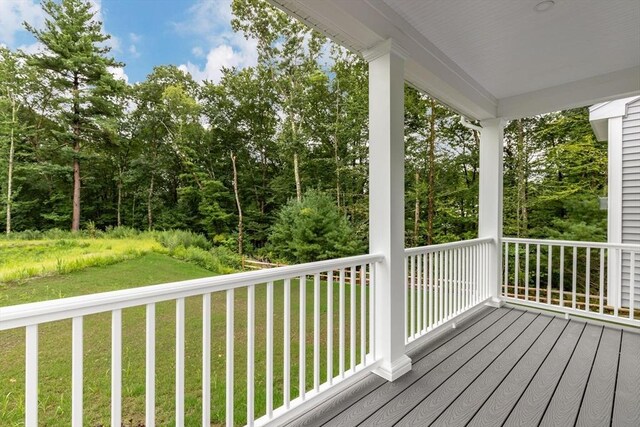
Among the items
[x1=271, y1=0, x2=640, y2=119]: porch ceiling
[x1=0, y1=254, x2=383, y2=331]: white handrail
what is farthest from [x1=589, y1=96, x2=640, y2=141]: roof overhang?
[x1=0, y1=254, x2=383, y2=331]: white handrail

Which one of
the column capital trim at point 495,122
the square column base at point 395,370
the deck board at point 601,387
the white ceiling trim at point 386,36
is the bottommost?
the deck board at point 601,387

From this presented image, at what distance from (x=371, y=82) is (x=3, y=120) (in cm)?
469

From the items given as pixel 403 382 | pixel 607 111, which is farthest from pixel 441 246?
pixel 607 111

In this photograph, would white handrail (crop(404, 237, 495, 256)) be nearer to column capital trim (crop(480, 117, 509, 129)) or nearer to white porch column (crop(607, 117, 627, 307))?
column capital trim (crop(480, 117, 509, 129))

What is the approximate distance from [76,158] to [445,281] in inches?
208

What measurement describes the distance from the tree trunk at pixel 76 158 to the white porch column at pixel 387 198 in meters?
4.40

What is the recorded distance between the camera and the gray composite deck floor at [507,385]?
1.71 metres

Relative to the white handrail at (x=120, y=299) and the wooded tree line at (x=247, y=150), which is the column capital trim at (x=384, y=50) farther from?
the wooded tree line at (x=247, y=150)

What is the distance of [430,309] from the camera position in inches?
111

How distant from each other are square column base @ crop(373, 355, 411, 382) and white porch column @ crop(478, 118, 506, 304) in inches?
Answer: 85.9

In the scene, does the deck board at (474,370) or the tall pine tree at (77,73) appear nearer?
the deck board at (474,370)

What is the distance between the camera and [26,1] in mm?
3992

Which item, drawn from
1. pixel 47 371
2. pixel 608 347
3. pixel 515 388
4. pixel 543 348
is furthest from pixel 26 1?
pixel 608 347

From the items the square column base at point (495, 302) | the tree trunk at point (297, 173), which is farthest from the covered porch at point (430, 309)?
the tree trunk at point (297, 173)
